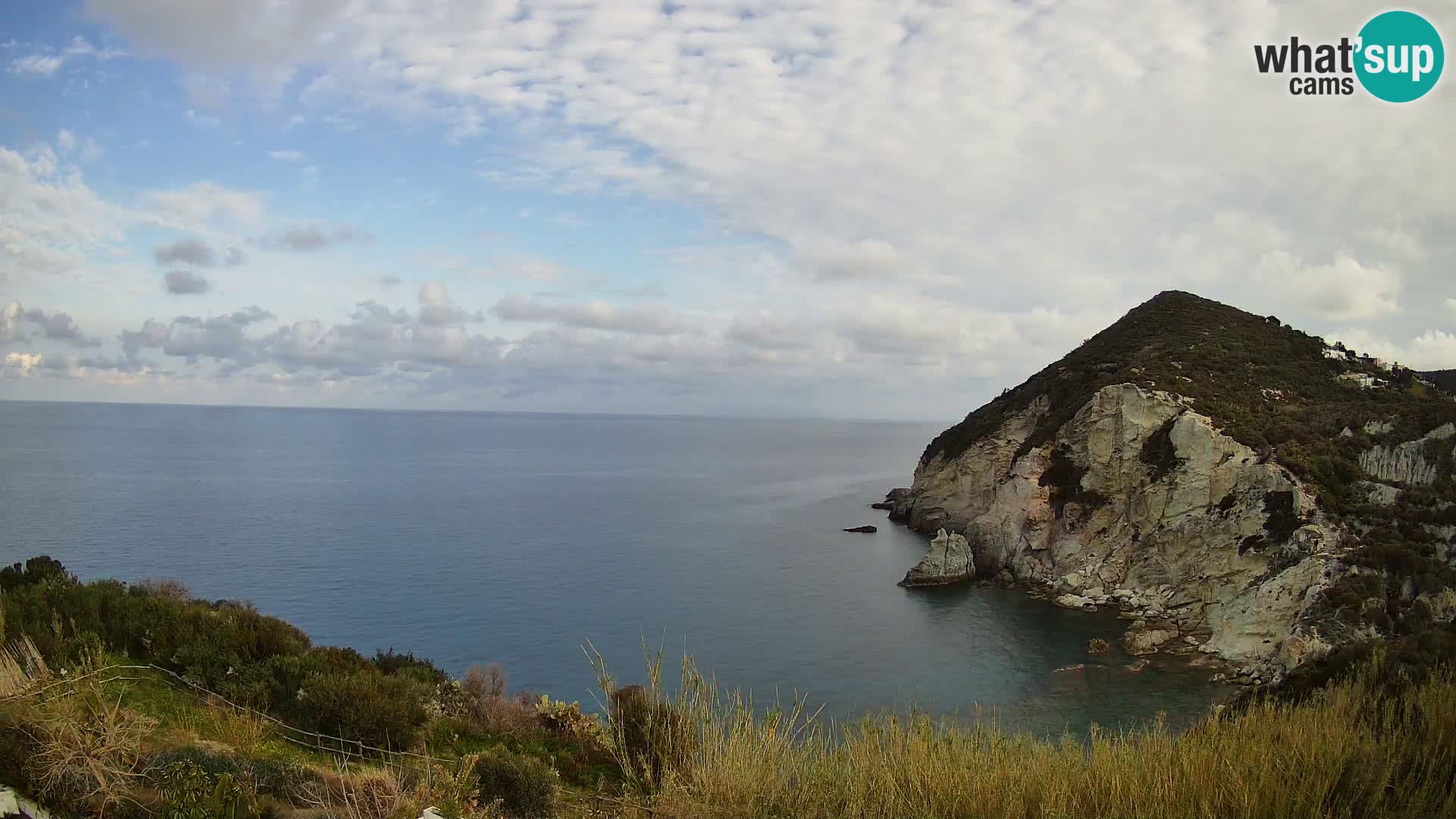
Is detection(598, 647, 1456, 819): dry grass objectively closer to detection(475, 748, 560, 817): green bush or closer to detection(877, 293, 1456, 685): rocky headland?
detection(475, 748, 560, 817): green bush

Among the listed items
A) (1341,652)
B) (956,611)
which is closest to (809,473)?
(956,611)

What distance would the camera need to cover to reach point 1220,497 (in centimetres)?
3512

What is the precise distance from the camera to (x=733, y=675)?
97.7ft

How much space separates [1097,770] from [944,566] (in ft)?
135

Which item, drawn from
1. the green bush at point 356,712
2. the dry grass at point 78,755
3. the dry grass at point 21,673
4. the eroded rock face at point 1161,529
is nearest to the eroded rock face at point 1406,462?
the eroded rock face at point 1161,529

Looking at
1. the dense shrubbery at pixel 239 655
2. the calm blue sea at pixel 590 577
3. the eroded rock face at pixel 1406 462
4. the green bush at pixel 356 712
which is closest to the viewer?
the green bush at pixel 356 712

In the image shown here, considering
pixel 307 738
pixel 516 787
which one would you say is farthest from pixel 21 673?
pixel 516 787

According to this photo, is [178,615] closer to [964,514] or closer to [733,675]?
[733,675]

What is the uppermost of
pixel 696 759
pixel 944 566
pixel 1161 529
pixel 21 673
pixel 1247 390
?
pixel 1247 390

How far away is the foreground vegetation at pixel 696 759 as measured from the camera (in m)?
4.50

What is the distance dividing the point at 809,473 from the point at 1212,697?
83.5 metres

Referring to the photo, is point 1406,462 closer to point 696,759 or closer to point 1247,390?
point 1247,390

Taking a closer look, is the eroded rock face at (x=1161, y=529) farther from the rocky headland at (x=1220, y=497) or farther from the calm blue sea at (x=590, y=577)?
the calm blue sea at (x=590, y=577)

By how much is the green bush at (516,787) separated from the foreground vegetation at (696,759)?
0.05ft
